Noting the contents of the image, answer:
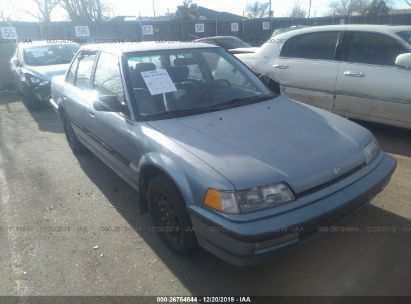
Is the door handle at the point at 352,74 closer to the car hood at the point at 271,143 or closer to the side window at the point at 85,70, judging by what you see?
the car hood at the point at 271,143

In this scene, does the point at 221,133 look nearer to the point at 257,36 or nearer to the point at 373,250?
the point at 373,250

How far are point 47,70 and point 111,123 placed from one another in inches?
224

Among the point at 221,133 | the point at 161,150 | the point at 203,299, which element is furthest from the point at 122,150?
the point at 203,299

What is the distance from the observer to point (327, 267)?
2.65 metres

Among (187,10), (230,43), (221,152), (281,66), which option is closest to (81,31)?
(230,43)

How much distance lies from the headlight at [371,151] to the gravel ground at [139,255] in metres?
0.67

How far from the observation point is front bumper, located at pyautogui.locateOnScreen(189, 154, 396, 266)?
2.10 m

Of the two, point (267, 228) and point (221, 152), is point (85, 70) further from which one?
point (267, 228)

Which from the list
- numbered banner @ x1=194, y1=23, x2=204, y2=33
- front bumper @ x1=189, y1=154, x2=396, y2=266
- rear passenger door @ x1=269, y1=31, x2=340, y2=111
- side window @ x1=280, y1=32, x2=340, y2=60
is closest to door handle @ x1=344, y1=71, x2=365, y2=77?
rear passenger door @ x1=269, y1=31, x2=340, y2=111

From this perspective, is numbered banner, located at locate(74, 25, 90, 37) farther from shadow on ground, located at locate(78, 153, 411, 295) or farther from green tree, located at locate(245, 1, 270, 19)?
green tree, located at locate(245, 1, 270, 19)

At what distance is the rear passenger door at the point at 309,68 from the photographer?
532cm

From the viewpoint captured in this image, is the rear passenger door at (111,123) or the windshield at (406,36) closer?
the rear passenger door at (111,123)

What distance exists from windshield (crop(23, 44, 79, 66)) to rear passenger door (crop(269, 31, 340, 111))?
18.6 feet

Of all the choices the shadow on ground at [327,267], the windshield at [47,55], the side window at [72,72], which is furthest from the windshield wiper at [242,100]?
the windshield at [47,55]
